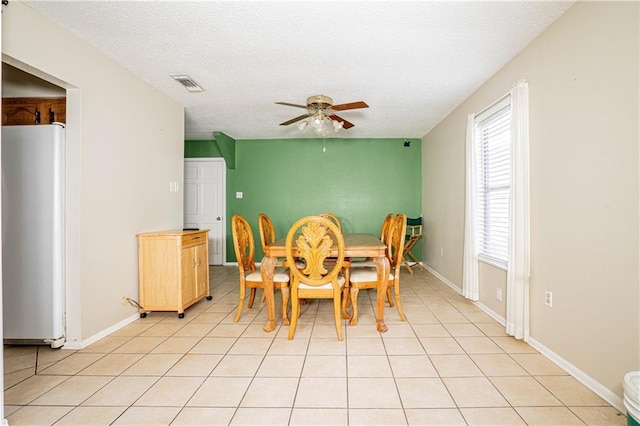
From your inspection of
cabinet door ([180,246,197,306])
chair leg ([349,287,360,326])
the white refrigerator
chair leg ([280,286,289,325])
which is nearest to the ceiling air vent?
the white refrigerator

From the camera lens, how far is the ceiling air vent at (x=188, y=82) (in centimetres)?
298

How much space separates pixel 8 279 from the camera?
2.31 meters

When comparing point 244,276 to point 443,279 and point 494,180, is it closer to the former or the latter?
point 494,180

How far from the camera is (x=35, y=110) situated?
2.67m

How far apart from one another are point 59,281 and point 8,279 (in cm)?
37

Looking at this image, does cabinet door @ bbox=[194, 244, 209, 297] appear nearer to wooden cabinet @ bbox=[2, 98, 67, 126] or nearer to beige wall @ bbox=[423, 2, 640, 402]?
wooden cabinet @ bbox=[2, 98, 67, 126]

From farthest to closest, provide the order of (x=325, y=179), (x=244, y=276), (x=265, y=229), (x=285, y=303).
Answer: (x=325, y=179), (x=265, y=229), (x=244, y=276), (x=285, y=303)

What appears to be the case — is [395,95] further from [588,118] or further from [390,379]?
[390,379]

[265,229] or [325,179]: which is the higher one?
[325,179]

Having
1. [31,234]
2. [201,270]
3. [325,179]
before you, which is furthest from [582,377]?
[325,179]

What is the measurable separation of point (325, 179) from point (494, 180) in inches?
121

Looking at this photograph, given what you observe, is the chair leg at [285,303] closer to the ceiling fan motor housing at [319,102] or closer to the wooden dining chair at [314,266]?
the wooden dining chair at [314,266]

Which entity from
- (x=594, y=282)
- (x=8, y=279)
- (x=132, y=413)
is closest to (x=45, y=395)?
(x=132, y=413)

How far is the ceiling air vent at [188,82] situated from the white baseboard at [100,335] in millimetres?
2349
